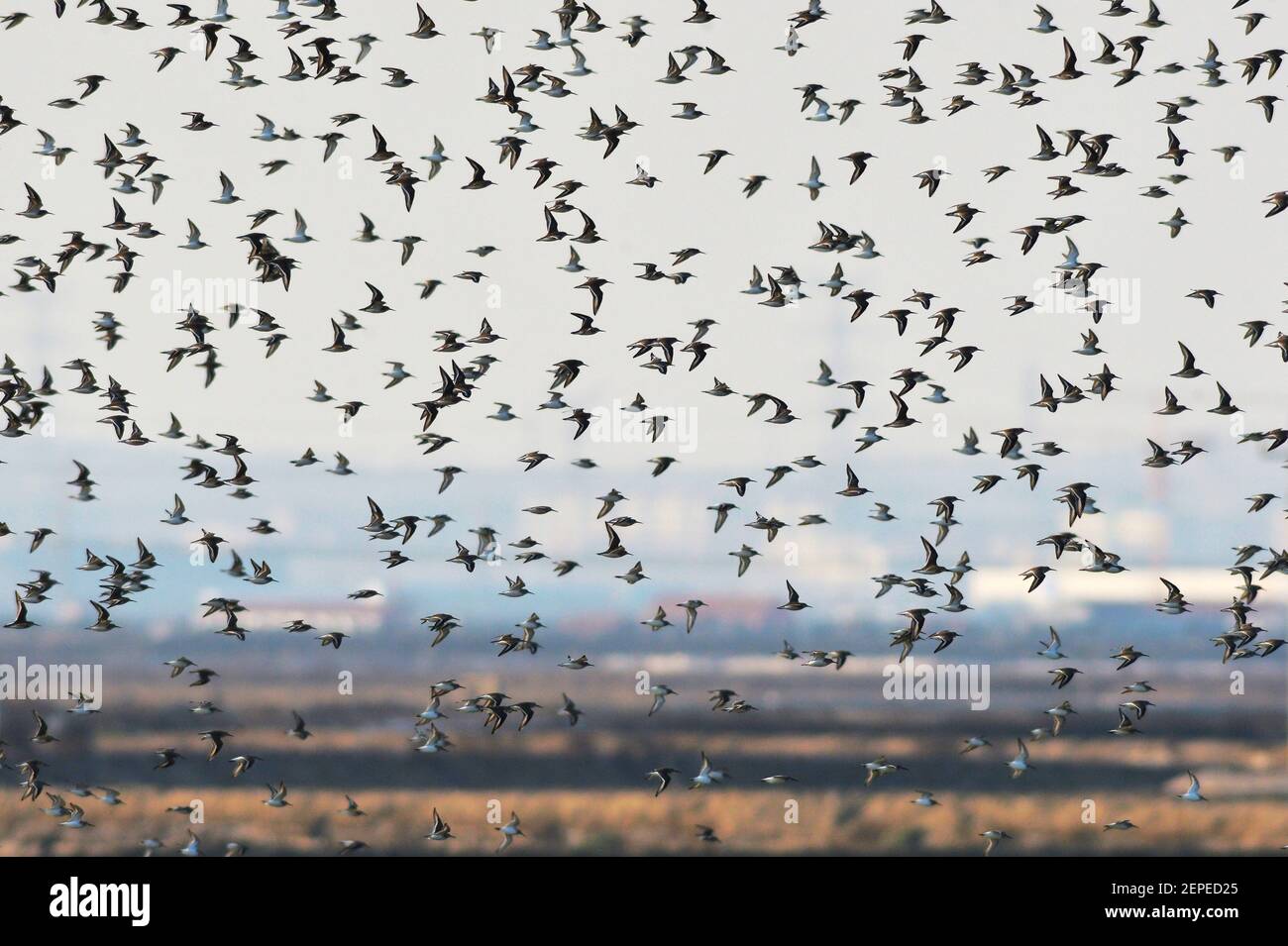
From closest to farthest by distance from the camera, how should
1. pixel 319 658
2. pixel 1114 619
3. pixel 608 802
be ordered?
pixel 608 802
pixel 319 658
pixel 1114 619

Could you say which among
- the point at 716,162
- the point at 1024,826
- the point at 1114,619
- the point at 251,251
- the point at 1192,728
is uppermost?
the point at 1114,619

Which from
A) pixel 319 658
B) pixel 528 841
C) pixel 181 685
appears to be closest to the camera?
pixel 528 841

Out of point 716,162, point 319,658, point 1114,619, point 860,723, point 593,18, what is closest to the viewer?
point 593,18

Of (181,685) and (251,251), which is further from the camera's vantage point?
(181,685)

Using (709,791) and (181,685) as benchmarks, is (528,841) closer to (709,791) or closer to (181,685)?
(709,791)

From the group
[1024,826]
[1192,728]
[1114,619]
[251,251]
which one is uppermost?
[1114,619]

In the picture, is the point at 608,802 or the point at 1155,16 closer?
the point at 1155,16

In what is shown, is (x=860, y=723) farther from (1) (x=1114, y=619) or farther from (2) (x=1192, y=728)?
(1) (x=1114, y=619)

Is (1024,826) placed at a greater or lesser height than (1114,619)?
lesser

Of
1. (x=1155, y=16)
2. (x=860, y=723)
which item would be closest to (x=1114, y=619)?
(x=860, y=723)

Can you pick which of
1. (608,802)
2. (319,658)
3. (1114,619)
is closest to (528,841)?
(608,802)
